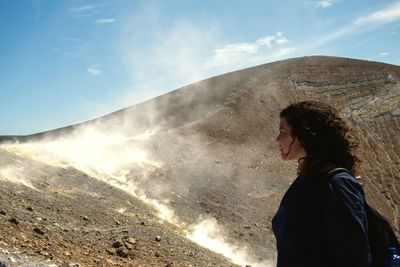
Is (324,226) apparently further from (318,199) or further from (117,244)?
(117,244)

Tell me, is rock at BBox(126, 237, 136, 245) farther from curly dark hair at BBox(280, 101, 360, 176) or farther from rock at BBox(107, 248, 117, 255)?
curly dark hair at BBox(280, 101, 360, 176)

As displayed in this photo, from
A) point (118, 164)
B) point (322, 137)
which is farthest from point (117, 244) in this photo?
point (118, 164)

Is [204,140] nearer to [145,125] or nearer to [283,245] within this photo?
[145,125]

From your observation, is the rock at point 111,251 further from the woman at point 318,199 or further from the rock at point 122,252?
the woman at point 318,199

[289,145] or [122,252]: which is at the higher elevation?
[289,145]

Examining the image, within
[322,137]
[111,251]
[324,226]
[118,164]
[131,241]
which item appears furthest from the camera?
[118,164]

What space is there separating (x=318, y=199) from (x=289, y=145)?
1.63ft

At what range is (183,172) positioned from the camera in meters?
23.8

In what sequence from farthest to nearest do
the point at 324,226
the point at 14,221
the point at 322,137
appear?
the point at 14,221 < the point at 322,137 < the point at 324,226

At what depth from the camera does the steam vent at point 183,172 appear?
10836 mm

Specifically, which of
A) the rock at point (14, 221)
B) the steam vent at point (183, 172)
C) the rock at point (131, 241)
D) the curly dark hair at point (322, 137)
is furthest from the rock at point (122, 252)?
the curly dark hair at point (322, 137)

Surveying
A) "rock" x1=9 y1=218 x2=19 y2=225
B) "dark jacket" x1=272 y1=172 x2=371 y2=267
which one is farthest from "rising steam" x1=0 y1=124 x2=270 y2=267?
"dark jacket" x1=272 y1=172 x2=371 y2=267

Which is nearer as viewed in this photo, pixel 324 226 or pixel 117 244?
pixel 324 226

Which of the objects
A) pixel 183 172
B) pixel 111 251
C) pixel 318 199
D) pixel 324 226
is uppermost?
pixel 318 199
